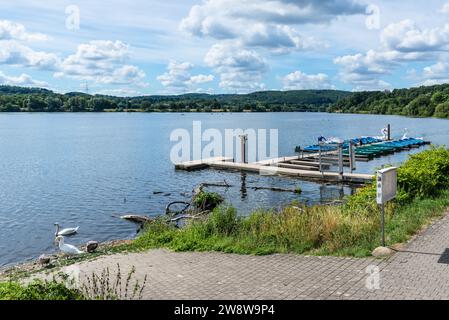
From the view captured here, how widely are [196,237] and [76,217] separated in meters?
11.8

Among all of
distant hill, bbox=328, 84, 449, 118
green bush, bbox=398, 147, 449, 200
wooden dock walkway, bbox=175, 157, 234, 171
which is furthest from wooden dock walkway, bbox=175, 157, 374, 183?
distant hill, bbox=328, 84, 449, 118

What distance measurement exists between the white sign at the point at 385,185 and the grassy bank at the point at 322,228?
1.00 m

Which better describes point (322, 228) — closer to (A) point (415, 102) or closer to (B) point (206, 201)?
(B) point (206, 201)

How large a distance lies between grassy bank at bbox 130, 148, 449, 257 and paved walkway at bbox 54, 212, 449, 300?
0.53 metres

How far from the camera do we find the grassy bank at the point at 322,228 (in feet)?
33.5

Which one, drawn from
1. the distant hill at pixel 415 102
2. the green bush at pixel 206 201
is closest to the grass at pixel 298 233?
the green bush at pixel 206 201

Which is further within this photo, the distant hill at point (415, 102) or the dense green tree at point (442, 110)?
the distant hill at point (415, 102)

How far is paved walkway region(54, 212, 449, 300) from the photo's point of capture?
7.26m

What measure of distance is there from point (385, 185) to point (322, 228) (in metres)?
1.91

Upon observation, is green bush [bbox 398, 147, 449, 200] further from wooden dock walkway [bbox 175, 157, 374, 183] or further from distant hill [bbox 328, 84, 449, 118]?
distant hill [bbox 328, 84, 449, 118]

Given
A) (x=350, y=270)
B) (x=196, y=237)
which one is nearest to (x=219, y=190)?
(x=196, y=237)

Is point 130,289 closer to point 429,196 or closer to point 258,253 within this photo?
point 258,253

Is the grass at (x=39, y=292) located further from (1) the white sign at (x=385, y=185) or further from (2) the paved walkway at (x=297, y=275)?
(1) the white sign at (x=385, y=185)

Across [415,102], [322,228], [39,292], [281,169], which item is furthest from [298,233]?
[415,102]
